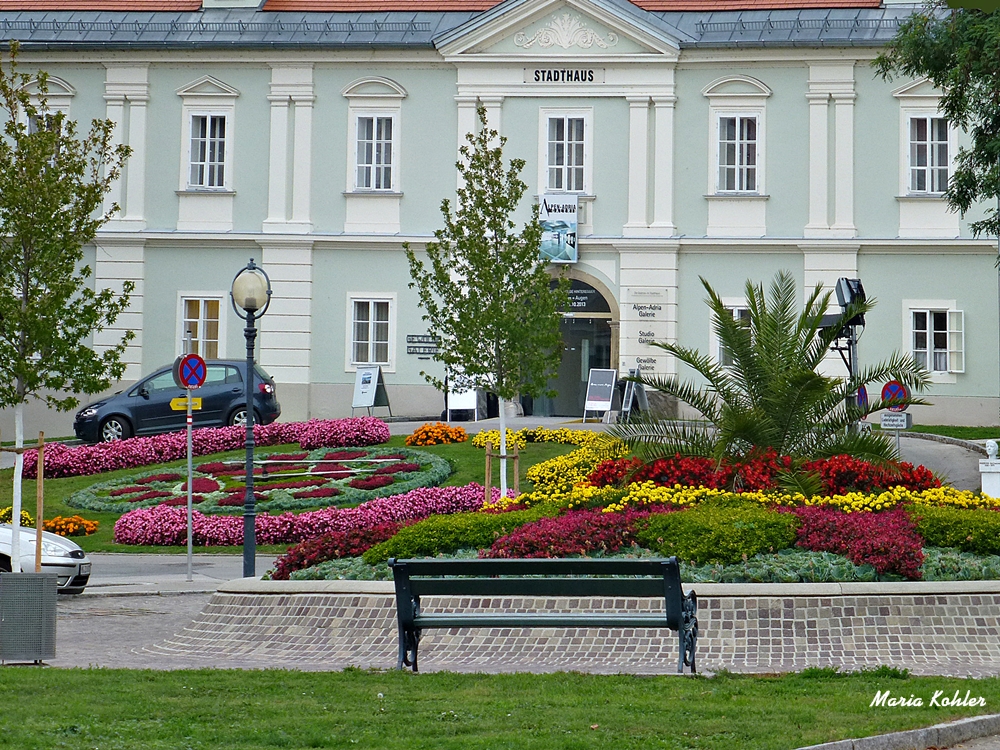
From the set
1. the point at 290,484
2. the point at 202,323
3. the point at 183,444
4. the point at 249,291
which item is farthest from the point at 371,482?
the point at 202,323

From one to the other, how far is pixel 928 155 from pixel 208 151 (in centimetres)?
1835

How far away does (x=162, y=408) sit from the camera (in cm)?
3089

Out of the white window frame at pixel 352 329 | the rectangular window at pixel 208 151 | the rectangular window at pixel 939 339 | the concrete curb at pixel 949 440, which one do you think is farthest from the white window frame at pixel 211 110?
the concrete curb at pixel 949 440

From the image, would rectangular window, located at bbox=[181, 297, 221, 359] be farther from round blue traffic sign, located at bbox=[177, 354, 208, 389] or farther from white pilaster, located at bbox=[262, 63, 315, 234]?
round blue traffic sign, located at bbox=[177, 354, 208, 389]

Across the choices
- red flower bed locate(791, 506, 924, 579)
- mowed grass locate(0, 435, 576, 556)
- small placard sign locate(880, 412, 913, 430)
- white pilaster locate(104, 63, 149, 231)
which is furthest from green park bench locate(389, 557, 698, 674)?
white pilaster locate(104, 63, 149, 231)

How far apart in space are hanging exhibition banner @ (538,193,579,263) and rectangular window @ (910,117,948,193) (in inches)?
332

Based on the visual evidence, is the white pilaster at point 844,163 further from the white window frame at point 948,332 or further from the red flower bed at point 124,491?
the red flower bed at point 124,491

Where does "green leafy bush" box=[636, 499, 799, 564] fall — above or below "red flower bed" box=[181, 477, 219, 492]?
above

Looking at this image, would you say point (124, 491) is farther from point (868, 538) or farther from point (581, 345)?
point (868, 538)

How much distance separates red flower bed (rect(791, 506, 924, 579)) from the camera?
11438 mm

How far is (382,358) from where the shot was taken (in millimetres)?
35844

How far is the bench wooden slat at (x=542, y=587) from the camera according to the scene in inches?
375

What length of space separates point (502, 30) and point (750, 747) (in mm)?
30353

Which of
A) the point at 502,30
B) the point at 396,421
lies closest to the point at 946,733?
the point at 396,421
